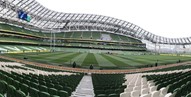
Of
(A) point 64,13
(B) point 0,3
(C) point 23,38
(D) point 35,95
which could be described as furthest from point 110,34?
(D) point 35,95

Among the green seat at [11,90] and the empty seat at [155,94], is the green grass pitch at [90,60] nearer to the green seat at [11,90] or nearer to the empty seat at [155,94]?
the green seat at [11,90]

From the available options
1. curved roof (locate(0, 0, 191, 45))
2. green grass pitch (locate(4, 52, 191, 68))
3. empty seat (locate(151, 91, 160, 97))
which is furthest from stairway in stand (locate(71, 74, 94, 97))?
curved roof (locate(0, 0, 191, 45))

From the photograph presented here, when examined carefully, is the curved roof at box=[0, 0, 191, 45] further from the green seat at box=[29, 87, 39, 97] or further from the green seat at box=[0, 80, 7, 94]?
the green seat at box=[29, 87, 39, 97]

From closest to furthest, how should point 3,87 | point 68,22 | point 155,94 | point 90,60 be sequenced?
1. point 155,94
2. point 3,87
3. point 90,60
4. point 68,22

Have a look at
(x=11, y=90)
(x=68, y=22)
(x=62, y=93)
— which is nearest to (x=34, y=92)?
(x=11, y=90)

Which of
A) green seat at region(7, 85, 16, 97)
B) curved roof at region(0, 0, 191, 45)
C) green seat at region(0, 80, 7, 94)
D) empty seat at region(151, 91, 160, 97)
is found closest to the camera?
empty seat at region(151, 91, 160, 97)

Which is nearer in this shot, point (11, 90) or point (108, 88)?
point (11, 90)

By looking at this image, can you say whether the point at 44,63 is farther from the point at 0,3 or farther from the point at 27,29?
the point at 27,29

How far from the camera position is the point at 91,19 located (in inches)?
4663

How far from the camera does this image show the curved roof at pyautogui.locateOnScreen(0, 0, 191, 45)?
83188 mm

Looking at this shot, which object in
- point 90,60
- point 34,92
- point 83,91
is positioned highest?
point 34,92

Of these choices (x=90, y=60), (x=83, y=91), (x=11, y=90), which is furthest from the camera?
(x=90, y=60)

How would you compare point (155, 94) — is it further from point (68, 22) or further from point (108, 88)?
point (68, 22)

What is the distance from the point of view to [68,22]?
117m
